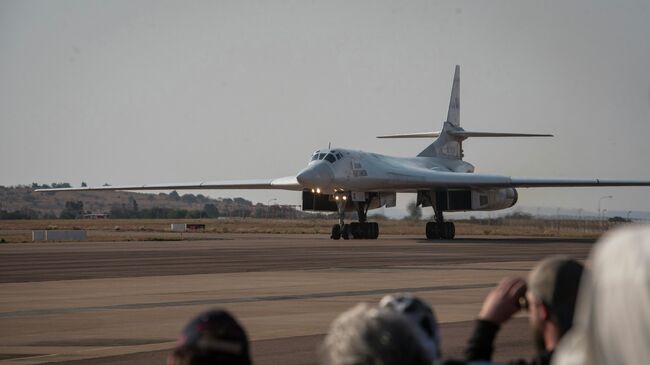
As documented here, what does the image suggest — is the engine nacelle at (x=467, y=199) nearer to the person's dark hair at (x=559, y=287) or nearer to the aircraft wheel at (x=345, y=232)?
the aircraft wheel at (x=345, y=232)

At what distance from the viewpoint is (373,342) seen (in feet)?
6.57

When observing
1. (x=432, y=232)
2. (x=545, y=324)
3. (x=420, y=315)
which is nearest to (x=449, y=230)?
(x=432, y=232)

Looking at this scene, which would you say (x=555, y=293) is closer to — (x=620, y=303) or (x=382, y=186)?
(x=620, y=303)

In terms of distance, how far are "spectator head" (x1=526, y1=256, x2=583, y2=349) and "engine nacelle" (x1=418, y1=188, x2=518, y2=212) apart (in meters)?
48.0

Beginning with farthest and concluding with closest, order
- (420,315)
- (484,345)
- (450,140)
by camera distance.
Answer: (450,140), (484,345), (420,315)

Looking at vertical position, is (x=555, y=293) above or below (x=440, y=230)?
above

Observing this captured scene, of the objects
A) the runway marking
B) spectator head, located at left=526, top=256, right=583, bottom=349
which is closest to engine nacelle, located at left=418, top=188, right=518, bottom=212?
the runway marking

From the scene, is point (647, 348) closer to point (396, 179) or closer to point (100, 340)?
point (100, 340)

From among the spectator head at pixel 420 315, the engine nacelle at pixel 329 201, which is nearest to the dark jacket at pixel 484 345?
the spectator head at pixel 420 315

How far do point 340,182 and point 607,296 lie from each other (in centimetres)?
4416

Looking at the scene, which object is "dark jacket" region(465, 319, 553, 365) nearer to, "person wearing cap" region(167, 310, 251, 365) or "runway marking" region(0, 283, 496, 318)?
"person wearing cap" region(167, 310, 251, 365)

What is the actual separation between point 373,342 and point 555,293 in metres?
1.23

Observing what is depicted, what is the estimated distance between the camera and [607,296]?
162 centimetres

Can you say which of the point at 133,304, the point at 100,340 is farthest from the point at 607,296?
the point at 133,304
